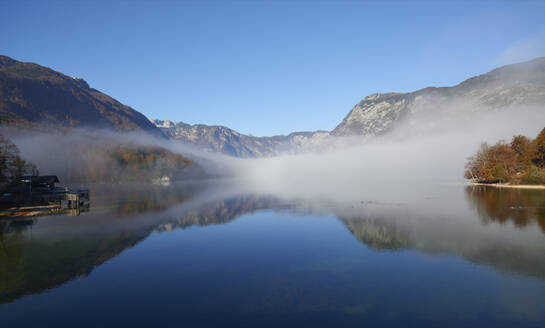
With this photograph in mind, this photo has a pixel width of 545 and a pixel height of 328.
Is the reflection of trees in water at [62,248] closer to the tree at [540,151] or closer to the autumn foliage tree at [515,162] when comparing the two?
the tree at [540,151]

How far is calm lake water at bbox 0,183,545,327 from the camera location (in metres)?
13.3

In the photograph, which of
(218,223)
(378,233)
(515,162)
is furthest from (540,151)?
(218,223)

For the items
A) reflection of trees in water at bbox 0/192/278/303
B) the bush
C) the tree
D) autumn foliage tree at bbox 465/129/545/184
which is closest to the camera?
reflection of trees in water at bbox 0/192/278/303

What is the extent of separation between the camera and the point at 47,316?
1356 centimetres

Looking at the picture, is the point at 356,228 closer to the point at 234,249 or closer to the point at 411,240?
the point at 411,240

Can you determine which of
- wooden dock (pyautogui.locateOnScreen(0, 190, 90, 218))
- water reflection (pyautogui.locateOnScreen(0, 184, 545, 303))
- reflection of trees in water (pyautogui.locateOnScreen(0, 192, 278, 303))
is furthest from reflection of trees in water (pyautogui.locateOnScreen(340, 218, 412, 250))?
wooden dock (pyautogui.locateOnScreen(0, 190, 90, 218))

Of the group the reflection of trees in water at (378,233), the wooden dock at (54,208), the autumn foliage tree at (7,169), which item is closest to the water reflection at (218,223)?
the reflection of trees in water at (378,233)

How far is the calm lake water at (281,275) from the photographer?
43.6 ft

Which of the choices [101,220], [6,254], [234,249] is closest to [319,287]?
[234,249]

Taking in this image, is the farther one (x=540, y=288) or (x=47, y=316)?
(x=540, y=288)

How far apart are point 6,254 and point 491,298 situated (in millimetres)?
33729

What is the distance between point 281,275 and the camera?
18.6 m

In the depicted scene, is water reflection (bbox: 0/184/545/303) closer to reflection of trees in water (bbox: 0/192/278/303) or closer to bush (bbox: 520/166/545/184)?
reflection of trees in water (bbox: 0/192/278/303)

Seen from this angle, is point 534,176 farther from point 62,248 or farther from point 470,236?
point 62,248
